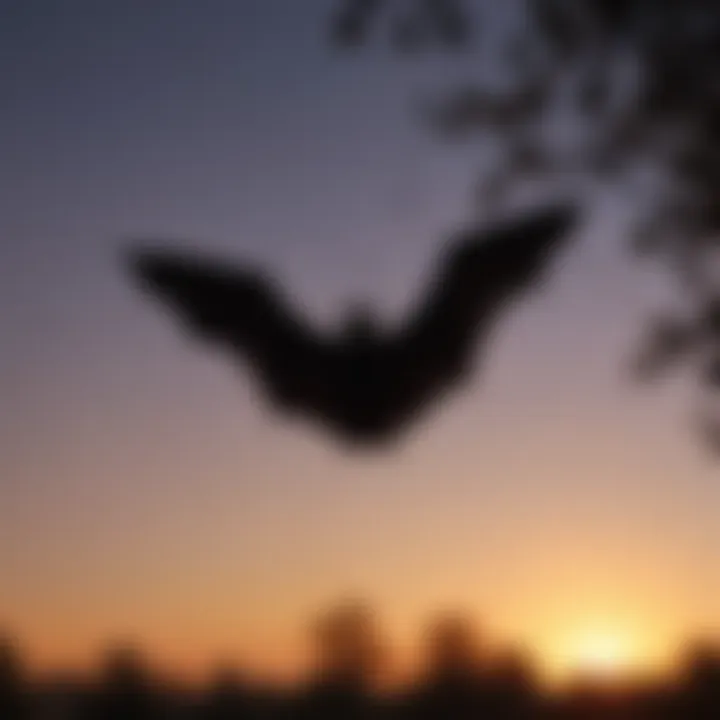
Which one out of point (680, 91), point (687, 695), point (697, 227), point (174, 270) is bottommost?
point (687, 695)

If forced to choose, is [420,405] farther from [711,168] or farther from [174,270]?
[711,168]

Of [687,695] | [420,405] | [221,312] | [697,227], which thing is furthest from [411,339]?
[687,695]

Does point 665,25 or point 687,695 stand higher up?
point 665,25

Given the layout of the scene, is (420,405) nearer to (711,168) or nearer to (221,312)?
(221,312)

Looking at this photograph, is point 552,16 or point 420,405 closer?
point 420,405

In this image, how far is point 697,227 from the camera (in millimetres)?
4566

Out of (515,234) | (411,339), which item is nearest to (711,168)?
(515,234)

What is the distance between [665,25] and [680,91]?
223mm

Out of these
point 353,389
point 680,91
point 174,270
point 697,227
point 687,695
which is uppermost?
point 680,91

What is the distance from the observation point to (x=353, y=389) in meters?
4.11

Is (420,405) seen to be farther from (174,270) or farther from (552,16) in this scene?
(552,16)

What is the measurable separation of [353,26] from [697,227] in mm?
1333

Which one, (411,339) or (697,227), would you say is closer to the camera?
(411,339)

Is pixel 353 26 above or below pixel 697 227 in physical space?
above
